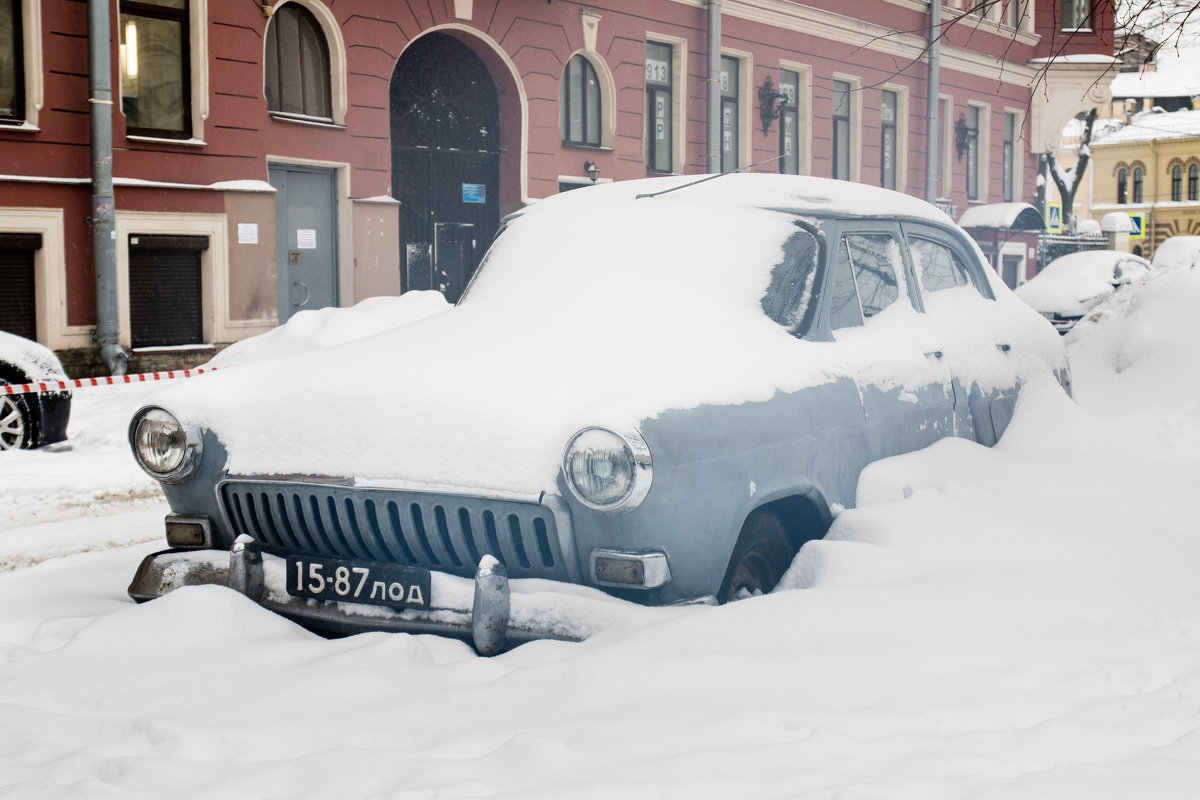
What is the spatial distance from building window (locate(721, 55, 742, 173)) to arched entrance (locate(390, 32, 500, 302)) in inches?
212

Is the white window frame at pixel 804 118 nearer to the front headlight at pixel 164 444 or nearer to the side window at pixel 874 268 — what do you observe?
the side window at pixel 874 268

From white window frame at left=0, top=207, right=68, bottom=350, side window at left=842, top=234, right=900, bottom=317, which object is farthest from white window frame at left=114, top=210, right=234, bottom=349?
side window at left=842, top=234, right=900, bottom=317

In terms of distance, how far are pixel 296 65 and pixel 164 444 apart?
1247 cm

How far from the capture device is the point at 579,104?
19297mm

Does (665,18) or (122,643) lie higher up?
(665,18)

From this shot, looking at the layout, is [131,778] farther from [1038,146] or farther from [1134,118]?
[1134,118]

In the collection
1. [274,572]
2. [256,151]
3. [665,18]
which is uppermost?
[665,18]

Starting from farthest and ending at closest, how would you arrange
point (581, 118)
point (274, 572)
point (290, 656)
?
point (581, 118) < point (274, 572) < point (290, 656)

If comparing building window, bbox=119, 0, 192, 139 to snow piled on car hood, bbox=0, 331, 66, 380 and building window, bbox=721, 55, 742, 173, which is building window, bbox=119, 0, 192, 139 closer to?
snow piled on car hood, bbox=0, 331, 66, 380

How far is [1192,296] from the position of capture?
7.46 metres

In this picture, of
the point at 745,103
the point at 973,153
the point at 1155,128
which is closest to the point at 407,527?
the point at 745,103

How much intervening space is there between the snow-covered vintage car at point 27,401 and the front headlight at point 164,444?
5389 millimetres

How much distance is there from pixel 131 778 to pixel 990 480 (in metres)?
3.09

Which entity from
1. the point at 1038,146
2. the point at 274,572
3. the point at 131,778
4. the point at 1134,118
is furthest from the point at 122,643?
the point at 1134,118
